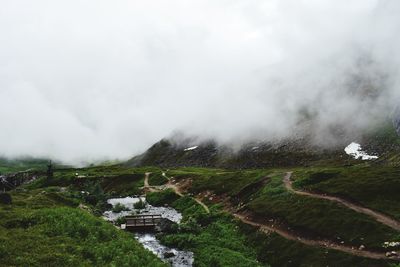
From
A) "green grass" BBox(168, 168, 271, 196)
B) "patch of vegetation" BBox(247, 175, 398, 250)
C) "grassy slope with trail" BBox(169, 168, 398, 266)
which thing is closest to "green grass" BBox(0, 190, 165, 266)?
"grassy slope with trail" BBox(169, 168, 398, 266)

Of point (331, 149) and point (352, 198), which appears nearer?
point (352, 198)

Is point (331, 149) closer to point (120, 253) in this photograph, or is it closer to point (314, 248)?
point (314, 248)

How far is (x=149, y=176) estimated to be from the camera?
6097 inches

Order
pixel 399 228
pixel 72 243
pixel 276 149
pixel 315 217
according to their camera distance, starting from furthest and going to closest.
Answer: pixel 276 149, pixel 315 217, pixel 399 228, pixel 72 243

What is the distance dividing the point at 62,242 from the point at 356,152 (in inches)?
5271

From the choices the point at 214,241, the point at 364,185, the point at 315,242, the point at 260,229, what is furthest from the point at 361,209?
the point at 214,241

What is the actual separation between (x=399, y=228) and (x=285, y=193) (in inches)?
1047

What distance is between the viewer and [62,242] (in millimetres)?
45469

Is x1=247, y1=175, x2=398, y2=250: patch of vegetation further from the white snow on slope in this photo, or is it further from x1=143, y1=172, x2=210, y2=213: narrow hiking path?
the white snow on slope

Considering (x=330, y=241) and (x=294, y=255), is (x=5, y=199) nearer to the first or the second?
(x=294, y=255)

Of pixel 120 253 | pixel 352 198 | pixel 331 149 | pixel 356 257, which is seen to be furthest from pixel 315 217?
pixel 331 149

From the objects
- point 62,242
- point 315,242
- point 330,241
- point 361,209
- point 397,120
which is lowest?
point 315,242

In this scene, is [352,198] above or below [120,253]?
above

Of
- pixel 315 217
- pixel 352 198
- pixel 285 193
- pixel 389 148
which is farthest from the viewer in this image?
pixel 389 148
